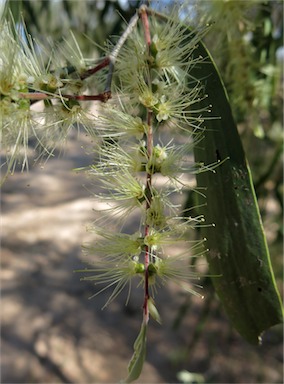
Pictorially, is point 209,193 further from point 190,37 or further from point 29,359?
point 29,359

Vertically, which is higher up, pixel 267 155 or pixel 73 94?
pixel 73 94

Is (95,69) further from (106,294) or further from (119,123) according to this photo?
(106,294)

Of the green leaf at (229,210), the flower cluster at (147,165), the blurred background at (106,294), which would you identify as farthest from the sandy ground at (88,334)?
the flower cluster at (147,165)

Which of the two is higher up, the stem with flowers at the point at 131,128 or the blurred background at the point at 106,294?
the stem with flowers at the point at 131,128

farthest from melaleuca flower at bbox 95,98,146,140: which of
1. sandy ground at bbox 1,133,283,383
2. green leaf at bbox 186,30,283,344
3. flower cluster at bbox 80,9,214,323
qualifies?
sandy ground at bbox 1,133,283,383

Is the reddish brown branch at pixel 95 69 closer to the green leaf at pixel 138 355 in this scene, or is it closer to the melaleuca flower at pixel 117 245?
the melaleuca flower at pixel 117 245

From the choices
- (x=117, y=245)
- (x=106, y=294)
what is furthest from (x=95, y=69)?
(x=106, y=294)

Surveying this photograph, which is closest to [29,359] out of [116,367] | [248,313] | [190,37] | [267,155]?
[116,367]
